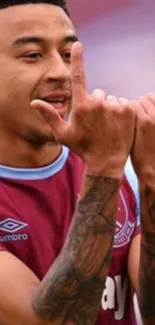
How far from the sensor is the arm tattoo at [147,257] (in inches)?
67.6

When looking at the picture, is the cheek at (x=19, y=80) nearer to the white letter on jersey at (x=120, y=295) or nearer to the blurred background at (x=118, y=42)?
the white letter on jersey at (x=120, y=295)

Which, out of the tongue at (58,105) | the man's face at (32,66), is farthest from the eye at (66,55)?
the tongue at (58,105)

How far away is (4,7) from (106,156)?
538 mm

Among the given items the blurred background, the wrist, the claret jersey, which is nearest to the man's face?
the claret jersey

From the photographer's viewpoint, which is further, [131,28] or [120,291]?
[131,28]

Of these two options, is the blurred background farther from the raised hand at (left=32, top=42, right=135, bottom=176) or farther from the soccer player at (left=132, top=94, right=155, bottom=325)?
the raised hand at (left=32, top=42, right=135, bottom=176)

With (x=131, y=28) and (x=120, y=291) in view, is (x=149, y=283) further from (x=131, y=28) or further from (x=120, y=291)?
(x=131, y=28)

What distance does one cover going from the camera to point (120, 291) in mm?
1978

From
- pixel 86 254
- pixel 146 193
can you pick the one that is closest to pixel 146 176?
pixel 146 193

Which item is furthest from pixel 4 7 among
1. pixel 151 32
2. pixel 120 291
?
pixel 151 32

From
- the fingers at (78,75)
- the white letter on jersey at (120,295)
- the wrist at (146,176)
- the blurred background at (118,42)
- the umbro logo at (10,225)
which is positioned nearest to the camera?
the fingers at (78,75)

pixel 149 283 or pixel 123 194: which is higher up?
pixel 123 194

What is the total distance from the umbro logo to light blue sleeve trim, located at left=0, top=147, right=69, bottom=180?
104 millimetres

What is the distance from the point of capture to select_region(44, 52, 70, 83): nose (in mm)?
1866
